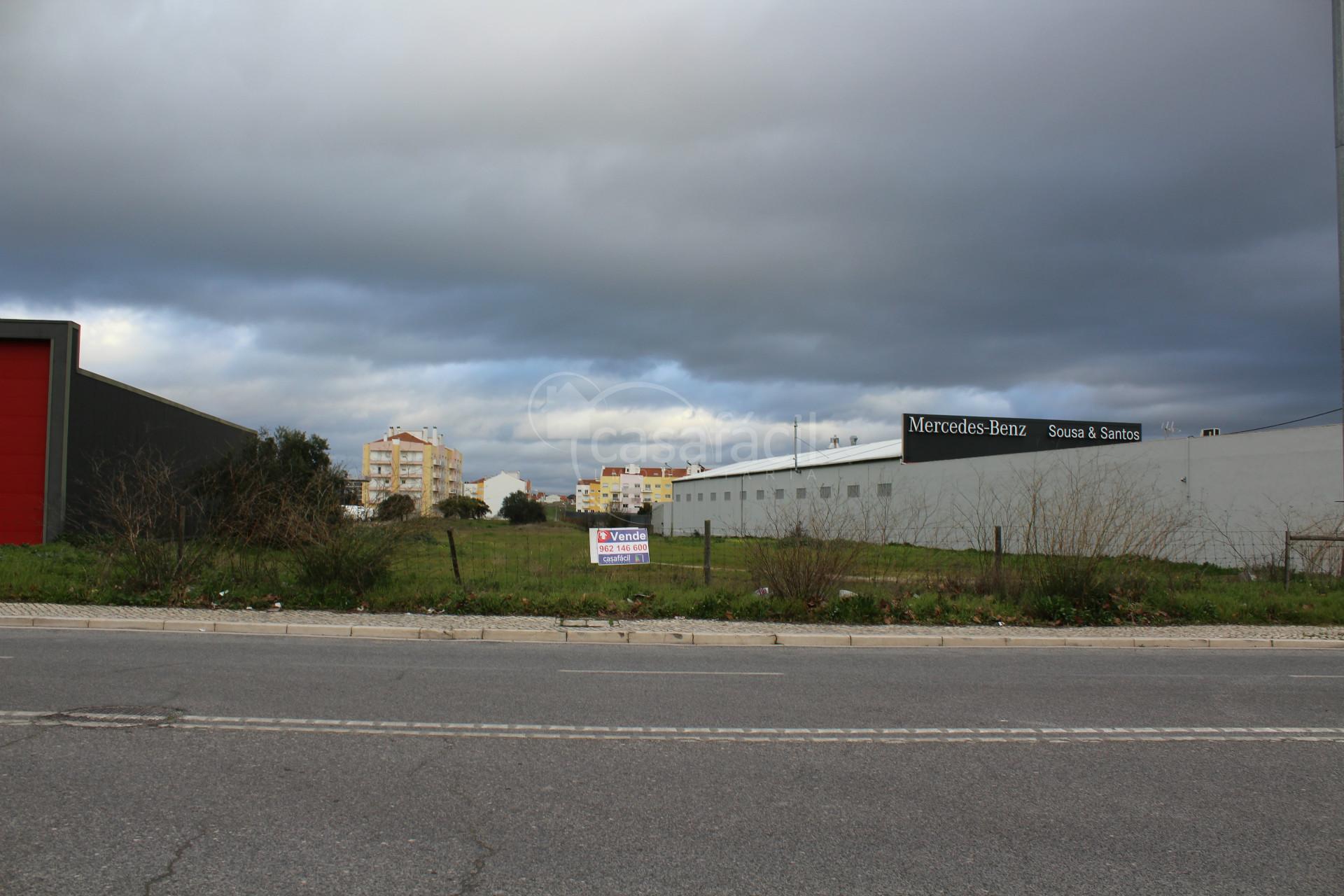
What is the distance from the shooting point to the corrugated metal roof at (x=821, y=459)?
5409 cm

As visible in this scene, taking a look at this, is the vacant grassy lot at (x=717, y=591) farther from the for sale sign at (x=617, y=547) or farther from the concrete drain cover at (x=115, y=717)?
the concrete drain cover at (x=115, y=717)

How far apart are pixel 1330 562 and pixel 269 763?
70.1ft

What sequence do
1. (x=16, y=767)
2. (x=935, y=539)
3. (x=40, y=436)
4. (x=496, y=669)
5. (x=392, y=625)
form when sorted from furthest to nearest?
(x=935, y=539), (x=40, y=436), (x=392, y=625), (x=496, y=669), (x=16, y=767)

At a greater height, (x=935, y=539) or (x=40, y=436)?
(x=40, y=436)

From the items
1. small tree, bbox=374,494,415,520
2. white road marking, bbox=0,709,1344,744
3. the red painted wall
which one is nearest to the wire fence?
small tree, bbox=374,494,415,520

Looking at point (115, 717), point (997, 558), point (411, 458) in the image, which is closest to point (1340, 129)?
point (997, 558)

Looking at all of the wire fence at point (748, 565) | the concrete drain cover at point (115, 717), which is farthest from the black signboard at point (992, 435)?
the concrete drain cover at point (115, 717)

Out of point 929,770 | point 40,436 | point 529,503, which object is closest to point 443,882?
point 929,770

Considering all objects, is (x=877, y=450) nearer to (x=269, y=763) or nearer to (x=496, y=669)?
(x=496, y=669)

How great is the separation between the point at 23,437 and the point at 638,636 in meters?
23.6

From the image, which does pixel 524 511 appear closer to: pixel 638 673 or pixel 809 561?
pixel 809 561

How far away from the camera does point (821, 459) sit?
206 ft

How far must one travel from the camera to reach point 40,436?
27.7 m

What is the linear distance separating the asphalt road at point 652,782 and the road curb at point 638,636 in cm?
323
